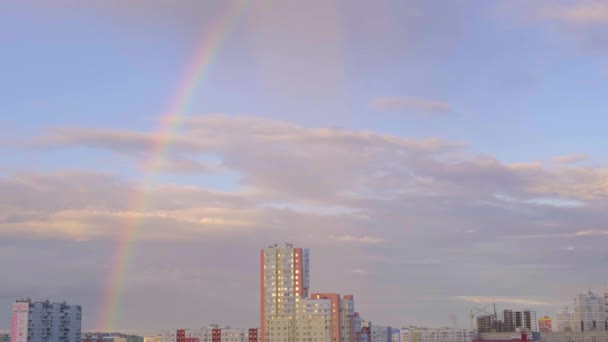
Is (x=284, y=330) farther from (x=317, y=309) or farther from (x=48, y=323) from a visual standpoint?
(x=48, y=323)

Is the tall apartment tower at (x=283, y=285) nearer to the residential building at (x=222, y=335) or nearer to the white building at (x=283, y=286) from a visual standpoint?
the white building at (x=283, y=286)

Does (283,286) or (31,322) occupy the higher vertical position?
(283,286)

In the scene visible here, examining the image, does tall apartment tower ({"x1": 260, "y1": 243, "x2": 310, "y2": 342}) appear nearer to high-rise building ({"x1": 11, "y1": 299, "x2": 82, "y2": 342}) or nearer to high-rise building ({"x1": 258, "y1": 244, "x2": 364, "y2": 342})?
high-rise building ({"x1": 258, "y1": 244, "x2": 364, "y2": 342})

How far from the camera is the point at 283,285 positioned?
163250mm

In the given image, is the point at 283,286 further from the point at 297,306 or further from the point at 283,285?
the point at 297,306

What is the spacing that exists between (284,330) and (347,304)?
12.4 meters

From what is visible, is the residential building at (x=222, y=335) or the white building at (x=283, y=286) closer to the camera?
the white building at (x=283, y=286)

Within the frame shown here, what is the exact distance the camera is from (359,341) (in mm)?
165125

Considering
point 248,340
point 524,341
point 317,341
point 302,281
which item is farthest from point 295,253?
point 524,341

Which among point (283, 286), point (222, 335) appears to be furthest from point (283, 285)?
point (222, 335)

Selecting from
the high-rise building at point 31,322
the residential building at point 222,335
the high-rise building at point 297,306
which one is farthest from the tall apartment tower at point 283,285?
the high-rise building at point 31,322

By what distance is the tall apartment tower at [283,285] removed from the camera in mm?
162000

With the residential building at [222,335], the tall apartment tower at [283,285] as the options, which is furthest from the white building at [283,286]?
the residential building at [222,335]

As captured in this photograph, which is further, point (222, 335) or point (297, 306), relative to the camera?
point (222, 335)
